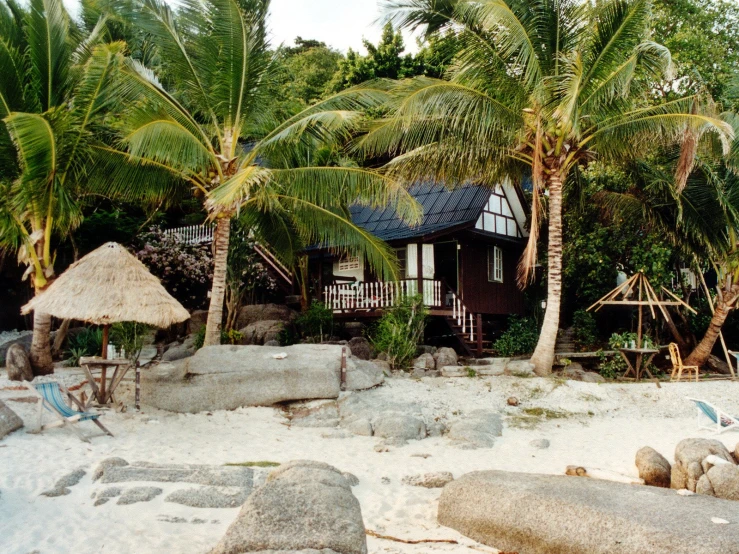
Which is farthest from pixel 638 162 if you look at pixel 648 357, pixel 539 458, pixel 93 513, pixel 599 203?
pixel 93 513

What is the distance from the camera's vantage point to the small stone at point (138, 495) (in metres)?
6.64

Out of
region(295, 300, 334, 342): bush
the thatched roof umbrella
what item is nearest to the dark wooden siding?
region(295, 300, 334, 342): bush

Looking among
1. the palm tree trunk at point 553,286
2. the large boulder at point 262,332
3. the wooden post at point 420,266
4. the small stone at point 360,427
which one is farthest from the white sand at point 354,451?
the large boulder at point 262,332

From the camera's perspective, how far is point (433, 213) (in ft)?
59.1

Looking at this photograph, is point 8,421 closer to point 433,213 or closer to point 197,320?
point 197,320

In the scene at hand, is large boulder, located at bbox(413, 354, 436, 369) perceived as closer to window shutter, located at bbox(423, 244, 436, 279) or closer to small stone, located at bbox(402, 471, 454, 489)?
window shutter, located at bbox(423, 244, 436, 279)

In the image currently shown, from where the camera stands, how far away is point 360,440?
10.3 meters

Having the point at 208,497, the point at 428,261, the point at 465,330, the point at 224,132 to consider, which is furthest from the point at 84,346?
the point at 208,497

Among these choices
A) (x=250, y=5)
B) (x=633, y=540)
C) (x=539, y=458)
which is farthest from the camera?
(x=250, y=5)

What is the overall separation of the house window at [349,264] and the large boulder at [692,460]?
11.4 metres

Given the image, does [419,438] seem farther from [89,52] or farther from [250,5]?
[89,52]

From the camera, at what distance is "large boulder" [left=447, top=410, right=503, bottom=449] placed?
10.1 m

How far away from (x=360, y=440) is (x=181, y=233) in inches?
464

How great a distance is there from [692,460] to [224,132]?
9570 millimetres
